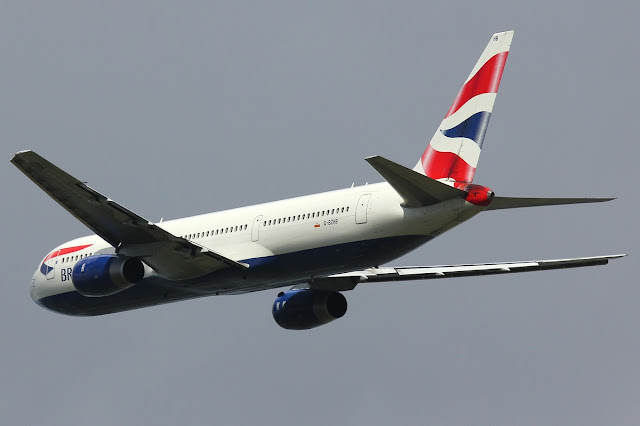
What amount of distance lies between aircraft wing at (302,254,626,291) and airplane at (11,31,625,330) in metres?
0.05

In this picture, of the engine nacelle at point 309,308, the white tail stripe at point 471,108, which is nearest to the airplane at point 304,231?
the white tail stripe at point 471,108

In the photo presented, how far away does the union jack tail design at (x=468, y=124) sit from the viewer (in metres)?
41.3

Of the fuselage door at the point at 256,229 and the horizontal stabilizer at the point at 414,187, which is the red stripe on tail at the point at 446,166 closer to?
the horizontal stabilizer at the point at 414,187

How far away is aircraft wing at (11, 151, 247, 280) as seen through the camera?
133 ft

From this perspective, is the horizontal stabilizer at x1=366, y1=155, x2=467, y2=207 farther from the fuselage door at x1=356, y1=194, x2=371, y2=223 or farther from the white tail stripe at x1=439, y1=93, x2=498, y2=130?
the white tail stripe at x1=439, y1=93, x2=498, y2=130

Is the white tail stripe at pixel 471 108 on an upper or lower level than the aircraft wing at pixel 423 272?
upper

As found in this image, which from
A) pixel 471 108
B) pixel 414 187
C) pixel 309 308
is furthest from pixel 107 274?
pixel 471 108

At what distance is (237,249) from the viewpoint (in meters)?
45.0

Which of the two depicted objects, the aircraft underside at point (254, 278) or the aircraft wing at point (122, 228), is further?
the aircraft underside at point (254, 278)

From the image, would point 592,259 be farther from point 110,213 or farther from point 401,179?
point 110,213

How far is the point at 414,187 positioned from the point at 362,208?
317cm

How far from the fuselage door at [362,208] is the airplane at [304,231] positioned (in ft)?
0.14

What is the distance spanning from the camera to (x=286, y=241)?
4353 centimetres

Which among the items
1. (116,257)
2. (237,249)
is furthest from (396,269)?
(116,257)
